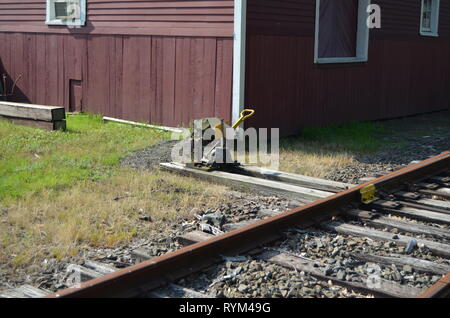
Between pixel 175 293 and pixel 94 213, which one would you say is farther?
pixel 94 213

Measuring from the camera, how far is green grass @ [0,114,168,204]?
7324 mm

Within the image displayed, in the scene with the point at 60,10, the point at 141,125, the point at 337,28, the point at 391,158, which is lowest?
the point at 391,158

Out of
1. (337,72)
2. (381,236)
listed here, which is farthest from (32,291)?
(337,72)

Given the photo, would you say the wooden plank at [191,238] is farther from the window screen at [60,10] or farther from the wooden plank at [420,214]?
the window screen at [60,10]

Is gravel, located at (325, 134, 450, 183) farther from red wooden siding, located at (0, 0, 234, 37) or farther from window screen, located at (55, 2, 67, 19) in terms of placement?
window screen, located at (55, 2, 67, 19)

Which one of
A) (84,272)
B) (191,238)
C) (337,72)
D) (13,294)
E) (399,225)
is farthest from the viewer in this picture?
(337,72)

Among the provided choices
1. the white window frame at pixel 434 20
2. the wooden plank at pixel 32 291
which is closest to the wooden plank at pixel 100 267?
the wooden plank at pixel 32 291

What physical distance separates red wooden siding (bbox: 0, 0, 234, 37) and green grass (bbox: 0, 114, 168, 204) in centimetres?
181

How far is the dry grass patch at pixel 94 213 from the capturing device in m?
5.21

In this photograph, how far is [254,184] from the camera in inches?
290

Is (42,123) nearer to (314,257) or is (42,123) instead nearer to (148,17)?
(148,17)

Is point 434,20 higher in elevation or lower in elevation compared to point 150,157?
higher

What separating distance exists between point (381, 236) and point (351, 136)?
6701mm
